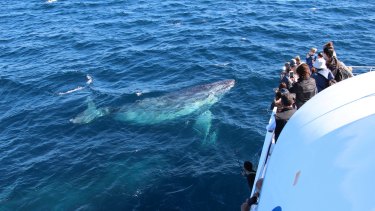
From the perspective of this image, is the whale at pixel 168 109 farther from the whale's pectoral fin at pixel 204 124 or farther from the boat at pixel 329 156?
the boat at pixel 329 156

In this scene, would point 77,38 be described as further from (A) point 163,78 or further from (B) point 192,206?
(B) point 192,206

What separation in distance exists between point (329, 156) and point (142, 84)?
26.9 metres

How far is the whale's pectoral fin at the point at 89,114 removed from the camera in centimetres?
2942

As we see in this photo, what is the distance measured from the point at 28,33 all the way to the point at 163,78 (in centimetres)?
2499

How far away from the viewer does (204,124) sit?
27.6 m

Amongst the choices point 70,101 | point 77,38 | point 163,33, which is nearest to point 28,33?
point 77,38

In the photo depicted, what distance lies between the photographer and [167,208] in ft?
64.8

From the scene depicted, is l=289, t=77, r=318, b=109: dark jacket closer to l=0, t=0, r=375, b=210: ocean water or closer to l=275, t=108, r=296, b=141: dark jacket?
l=275, t=108, r=296, b=141: dark jacket

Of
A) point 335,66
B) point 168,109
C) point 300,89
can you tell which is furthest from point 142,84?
point 300,89

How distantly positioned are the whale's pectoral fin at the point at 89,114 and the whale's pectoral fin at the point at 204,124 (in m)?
7.30

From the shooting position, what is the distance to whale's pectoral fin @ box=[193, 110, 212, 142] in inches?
1045

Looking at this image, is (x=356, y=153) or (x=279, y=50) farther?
(x=279, y=50)

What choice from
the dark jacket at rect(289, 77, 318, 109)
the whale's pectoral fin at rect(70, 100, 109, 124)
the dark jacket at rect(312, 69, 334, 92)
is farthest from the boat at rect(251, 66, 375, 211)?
the whale's pectoral fin at rect(70, 100, 109, 124)

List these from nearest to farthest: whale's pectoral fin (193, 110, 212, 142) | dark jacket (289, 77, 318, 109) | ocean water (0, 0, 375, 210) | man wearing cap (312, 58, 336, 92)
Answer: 1. dark jacket (289, 77, 318, 109)
2. man wearing cap (312, 58, 336, 92)
3. ocean water (0, 0, 375, 210)
4. whale's pectoral fin (193, 110, 212, 142)
